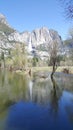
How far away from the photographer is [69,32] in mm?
58188

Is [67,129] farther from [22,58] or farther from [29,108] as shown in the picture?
[22,58]

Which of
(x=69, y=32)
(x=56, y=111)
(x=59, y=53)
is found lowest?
(x=56, y=111)

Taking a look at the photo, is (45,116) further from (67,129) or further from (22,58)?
(22,58)

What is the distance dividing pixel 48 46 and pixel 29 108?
46885 mm

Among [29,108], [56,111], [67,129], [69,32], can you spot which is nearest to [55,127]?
[67,129]

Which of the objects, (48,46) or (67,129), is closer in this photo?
(67,129)

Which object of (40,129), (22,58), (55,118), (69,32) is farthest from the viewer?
(22,58)

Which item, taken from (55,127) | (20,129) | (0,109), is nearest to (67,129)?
(55,127)

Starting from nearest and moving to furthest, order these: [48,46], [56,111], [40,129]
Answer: [40,129] < [56,111] < [48,46]

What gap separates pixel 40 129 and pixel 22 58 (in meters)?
90.5

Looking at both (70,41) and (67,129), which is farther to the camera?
(70,41)

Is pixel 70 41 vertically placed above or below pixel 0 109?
above

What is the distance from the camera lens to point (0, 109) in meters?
21.2

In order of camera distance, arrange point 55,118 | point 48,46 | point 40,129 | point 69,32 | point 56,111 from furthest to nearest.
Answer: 1. point 48,46
2. point 69,32
3. point 56,111
4. point 55,118
5. point 40,129
